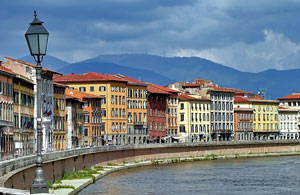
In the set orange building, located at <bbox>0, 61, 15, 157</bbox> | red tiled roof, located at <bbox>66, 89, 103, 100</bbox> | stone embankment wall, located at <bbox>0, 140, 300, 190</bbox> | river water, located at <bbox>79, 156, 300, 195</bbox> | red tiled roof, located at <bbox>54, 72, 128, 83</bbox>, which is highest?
red tiled roof, located at <bbox>54, 72, 128, 83</bbox>

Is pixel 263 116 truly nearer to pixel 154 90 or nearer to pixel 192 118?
pixel 192 118

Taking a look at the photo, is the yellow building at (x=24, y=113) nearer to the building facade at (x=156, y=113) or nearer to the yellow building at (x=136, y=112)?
the yellow building at (x=136, y=112)

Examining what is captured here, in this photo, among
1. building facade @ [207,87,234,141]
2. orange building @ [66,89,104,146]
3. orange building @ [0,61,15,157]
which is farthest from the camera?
building facade @ [207,87,234,141]

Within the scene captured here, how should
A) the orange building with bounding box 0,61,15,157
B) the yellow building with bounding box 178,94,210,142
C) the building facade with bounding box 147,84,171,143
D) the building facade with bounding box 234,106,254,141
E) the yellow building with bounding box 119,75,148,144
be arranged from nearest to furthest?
the orange building with bounding box 0,61,15,157 < the yellow building with bounding box 119,75,148,144 < the building facade with bounding box 147,84,171,143 < the yellow building with bounding box 178,94,210,142 < the building facade with bounding box 234,106,254,141

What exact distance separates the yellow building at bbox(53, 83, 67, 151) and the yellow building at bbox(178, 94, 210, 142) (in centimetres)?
4584

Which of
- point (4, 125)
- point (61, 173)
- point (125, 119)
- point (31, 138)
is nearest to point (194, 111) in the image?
point (125, 119)

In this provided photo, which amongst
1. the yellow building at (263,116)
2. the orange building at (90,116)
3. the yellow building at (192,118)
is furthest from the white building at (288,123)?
the orange building at (90,116)

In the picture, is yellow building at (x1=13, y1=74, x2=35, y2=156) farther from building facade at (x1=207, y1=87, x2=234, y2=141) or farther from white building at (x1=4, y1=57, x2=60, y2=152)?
building facade at (x1=207, y1=87, x2=234, y2=141)

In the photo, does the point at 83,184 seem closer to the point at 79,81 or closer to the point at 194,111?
the point at 79,81

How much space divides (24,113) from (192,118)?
6911 cm

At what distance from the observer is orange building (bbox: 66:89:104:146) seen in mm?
110431

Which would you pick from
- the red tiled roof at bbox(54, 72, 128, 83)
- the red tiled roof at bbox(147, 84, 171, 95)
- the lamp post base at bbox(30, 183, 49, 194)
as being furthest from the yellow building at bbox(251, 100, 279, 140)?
the lamp post base at bbox(30, 183, 49, 194)

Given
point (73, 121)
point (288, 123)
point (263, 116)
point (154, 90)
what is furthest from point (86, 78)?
point (288, 123)

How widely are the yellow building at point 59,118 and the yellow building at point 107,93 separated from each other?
73.9ft
